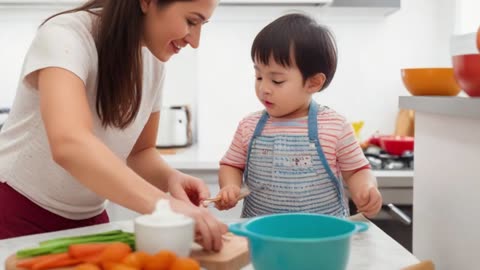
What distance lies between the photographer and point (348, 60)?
102 inches

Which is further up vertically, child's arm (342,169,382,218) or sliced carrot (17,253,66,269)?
sliced carrot (17,253,66,269)

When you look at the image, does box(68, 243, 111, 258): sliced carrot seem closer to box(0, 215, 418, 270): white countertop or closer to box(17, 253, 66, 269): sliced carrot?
box(17, 253, 66, 269): sliced carrot

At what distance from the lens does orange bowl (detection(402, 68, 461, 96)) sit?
1202 millimetres

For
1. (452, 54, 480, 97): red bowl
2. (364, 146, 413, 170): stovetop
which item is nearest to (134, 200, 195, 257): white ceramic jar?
(452, 54, 480, 97): red bowl

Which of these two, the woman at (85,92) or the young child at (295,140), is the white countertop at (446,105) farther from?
the woman at (85,92)

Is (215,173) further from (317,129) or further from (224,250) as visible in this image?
(224,250)

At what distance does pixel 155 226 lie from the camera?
71cm

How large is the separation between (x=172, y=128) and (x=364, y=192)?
4.93 ft

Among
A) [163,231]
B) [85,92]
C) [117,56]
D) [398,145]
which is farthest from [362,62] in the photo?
[163,231]

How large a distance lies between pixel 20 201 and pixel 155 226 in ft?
1.79

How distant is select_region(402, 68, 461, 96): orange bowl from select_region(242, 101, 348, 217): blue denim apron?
264 mm

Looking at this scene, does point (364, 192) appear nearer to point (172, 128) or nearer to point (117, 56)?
point (117, 56)

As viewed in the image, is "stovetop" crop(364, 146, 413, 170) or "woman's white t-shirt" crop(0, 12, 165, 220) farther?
"stovetop" crop(364, 146, 413, 170)

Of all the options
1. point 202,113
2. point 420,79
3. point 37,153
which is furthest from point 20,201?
point 202,113
